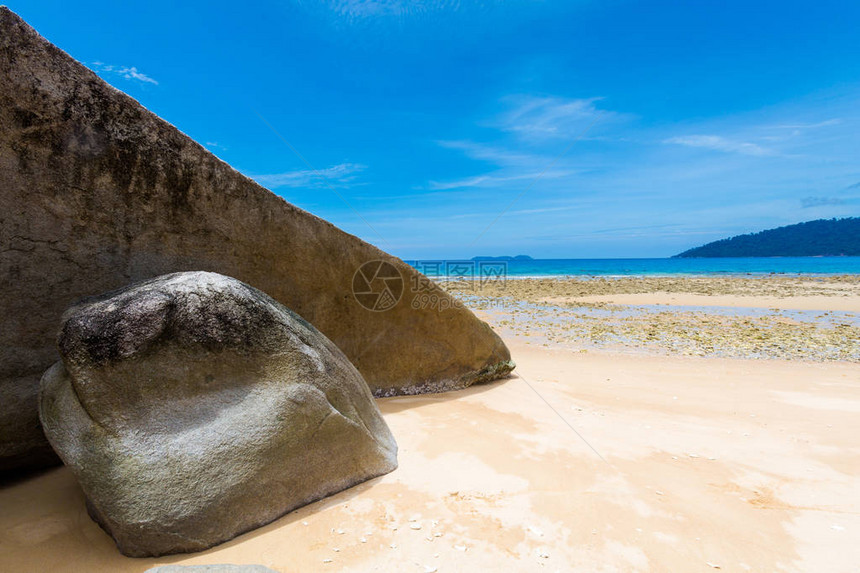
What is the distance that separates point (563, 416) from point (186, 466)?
12.4 feet

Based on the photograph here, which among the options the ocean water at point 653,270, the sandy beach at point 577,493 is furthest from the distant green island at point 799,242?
the sandy beach at point 577,493

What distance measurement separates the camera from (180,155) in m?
3.63

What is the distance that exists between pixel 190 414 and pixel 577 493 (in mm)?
2642

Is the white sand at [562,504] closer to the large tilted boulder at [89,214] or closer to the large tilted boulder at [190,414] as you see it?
the large tilted boulder at [190,414]

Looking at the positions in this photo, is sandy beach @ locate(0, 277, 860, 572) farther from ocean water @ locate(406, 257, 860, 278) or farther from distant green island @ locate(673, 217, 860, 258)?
distant green island @ locate(673, 217, 860, 258)

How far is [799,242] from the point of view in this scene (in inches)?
Result: 4759

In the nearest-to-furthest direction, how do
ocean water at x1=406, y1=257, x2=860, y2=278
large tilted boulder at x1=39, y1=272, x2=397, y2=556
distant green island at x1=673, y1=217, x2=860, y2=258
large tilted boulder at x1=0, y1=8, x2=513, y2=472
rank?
large tilted boulder at x1=39, y1=272, x2=397, y2=556
large tilted boulder at x1=0, y1=8, x2=513, y2=472
ocean water at x1=406, y1=257, x2=860, y2=278
distant green island at x1=673, y1=217, x2=860, y2=258

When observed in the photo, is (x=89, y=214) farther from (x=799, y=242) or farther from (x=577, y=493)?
(x=799, y=242)

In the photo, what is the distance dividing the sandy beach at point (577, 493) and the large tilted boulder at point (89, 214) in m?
1.14

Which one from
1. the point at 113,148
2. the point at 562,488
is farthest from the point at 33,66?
the point at 562,488

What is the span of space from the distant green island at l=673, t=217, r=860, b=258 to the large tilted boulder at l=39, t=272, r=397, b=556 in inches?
5494

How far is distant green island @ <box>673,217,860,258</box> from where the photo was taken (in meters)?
109

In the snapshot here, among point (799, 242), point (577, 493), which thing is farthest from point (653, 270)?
point (799, 242)

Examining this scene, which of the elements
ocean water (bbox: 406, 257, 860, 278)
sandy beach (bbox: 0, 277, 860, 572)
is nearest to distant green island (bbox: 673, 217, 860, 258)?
ocean water (bbox: 406, 257, 860, 278)
